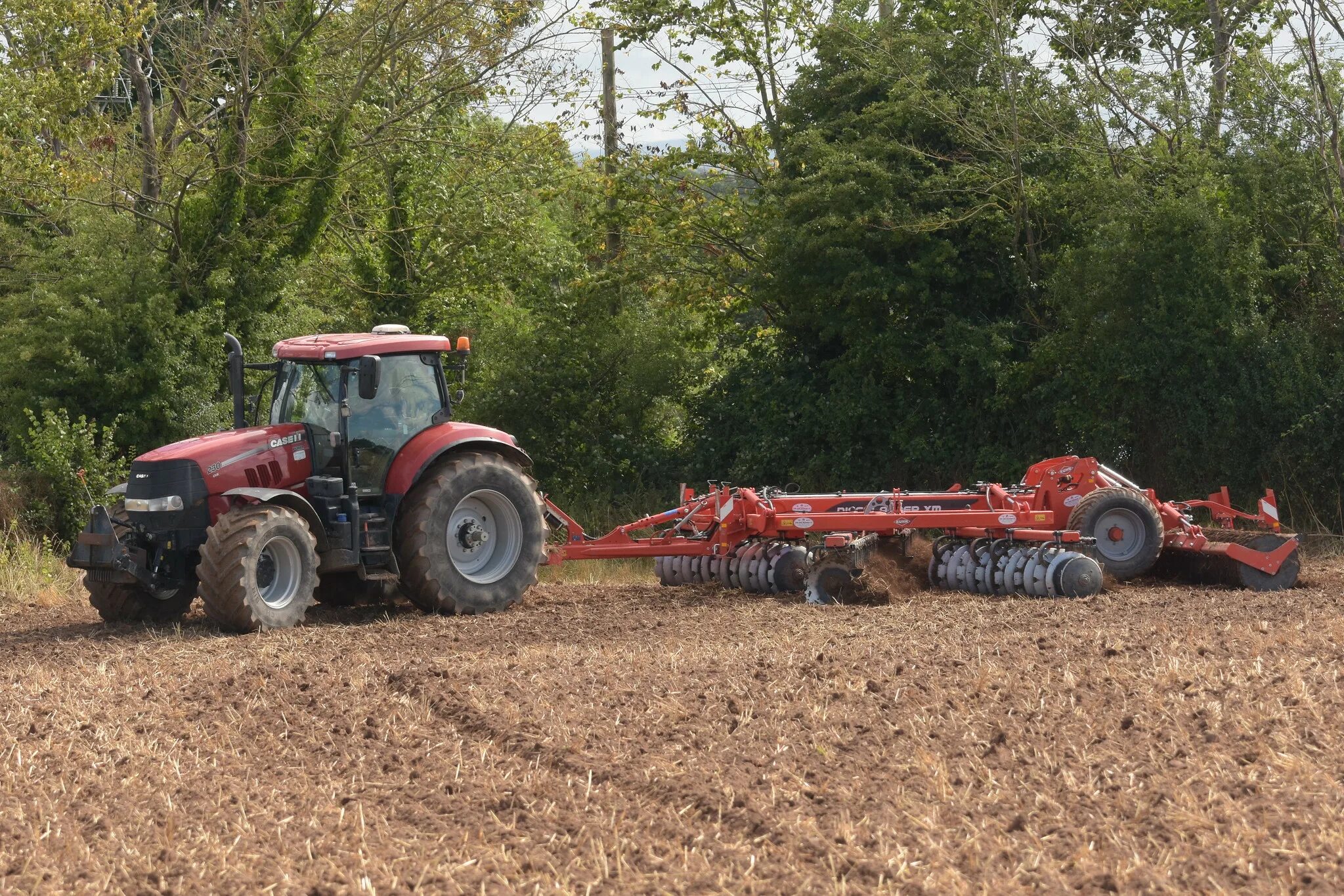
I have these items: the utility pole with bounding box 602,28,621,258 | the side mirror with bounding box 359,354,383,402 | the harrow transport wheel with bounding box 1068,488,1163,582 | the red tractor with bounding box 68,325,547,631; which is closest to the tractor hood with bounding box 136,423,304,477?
the red tractor with bounding box 68,325,547,631

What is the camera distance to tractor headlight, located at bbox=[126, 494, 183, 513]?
383 inches

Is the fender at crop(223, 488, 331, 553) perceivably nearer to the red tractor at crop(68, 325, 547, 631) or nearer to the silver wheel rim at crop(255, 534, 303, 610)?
the red tractor at crop(68, 325, 547, 631)

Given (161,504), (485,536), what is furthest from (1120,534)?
(161,504)

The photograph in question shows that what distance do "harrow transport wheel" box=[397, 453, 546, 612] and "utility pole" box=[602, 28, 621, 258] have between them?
10.8 m

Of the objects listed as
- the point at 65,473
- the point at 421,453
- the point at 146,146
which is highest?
the point at 146,146

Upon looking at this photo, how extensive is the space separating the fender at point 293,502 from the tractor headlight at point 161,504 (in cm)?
32

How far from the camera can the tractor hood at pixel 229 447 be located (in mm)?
9852

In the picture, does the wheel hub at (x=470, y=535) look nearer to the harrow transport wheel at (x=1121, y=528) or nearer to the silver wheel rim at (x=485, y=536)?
the silver wheel rim at (x=485, y=536)

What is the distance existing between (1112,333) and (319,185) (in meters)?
9.45

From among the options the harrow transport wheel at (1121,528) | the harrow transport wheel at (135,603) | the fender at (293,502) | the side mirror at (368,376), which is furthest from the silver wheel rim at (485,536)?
the harrow transport wheel at (1121,528)

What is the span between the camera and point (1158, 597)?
10.6 m

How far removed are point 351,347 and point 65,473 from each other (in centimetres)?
643

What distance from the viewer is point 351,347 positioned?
10312 millimetres

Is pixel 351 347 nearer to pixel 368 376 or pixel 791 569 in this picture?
pixel 368 376
